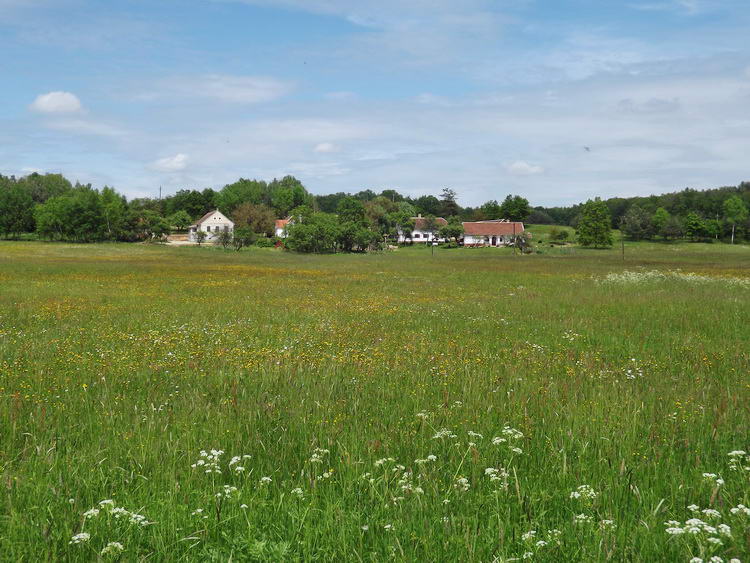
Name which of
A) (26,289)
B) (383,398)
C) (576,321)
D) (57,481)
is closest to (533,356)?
(383,398)

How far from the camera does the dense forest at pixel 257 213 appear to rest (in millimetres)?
118438

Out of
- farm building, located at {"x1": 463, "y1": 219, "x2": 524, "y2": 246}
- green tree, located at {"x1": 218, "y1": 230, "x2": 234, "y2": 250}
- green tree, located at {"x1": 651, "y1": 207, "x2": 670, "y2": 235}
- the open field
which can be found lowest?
the open field

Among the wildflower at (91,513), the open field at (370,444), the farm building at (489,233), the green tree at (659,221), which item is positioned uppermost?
the green tree at (659,221)

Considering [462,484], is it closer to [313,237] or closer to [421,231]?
[313,237]

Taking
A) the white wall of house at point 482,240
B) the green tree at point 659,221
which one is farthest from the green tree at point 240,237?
the green tree at point 659,221

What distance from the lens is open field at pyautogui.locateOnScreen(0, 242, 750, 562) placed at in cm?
388

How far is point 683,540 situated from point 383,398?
4453 mm

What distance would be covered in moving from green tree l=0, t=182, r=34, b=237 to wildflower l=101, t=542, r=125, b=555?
147 metres

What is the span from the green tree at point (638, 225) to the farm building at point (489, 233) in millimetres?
29007

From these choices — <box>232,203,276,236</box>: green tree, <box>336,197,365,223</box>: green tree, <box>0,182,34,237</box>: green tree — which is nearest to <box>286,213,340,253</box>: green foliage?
<box>336,197,365,223</box>: green tree

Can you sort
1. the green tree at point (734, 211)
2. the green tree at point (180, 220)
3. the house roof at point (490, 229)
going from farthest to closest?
the green tree at point (180, 220)
the house roof at point (490, 229)
the green tree at point (734, 211)

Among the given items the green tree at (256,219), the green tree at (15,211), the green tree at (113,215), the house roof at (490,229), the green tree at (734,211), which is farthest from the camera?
the green tree at (256,219)

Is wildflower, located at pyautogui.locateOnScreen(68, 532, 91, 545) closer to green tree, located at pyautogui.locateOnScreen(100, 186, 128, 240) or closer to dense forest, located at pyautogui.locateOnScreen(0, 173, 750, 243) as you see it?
dense forest, located at pyautogui.locateOnScreen(0, 173, 750, 243)

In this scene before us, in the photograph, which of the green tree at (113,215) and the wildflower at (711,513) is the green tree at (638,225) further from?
the wildflower at (711,513)
